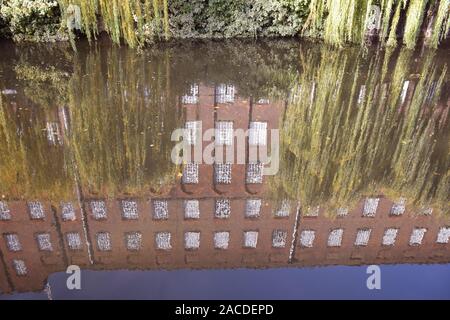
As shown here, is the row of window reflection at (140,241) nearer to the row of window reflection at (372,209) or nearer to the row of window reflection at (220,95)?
the row of window reflection at (372,209)

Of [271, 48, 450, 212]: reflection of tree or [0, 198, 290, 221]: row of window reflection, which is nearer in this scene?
[0, 198, 290, 221]: row of window reflection

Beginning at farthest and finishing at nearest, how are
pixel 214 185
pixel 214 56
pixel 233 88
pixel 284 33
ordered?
pixel 284 33, pixel 214 56, pixel 233 88, pixel 214 185

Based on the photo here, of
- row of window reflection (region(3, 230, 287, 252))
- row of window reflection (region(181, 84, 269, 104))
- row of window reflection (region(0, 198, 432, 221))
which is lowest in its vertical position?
row of window reflection (region(3, 230, 287, 252))

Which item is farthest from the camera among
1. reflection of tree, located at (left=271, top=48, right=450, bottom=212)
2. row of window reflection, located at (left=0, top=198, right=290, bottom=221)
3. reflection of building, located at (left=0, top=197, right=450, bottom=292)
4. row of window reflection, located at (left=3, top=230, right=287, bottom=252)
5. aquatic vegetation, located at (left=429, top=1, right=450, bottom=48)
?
aquatic vegetation, located at (left=429, top=1, right=450, bottom=48)

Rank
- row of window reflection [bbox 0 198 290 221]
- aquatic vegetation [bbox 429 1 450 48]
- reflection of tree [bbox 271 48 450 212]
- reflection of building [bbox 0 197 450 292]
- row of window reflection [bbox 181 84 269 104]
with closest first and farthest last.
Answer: reflection of building [bbox 0 197 450 292], row of window reflection [bbox 0 198 290 221], reflection of tree [bbox 271 48 450 212], row of window reflection [bbox 181 84 269 104], aquatic vegetation [bbox 429 1 450 48]

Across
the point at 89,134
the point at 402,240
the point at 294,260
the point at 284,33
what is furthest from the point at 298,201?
the point at 284,33

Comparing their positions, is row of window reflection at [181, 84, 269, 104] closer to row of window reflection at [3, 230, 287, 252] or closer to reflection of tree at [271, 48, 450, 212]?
reflection of tree at [271, 48, 450, 212]

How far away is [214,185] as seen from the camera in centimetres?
1005

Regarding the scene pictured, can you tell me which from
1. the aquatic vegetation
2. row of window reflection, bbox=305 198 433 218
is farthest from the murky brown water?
the aquatic vegetation

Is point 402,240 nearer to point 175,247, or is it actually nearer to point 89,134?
point 175,247

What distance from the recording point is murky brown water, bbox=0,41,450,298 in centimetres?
805

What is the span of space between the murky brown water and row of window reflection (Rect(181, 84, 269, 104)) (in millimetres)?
64

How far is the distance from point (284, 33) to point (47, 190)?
466 inches

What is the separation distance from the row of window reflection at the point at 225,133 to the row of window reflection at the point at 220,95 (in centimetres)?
114
